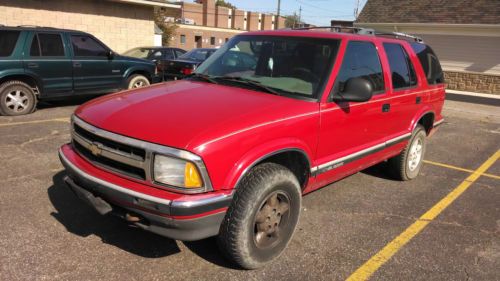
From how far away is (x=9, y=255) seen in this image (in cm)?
331

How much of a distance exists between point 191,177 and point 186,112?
0.62 meters

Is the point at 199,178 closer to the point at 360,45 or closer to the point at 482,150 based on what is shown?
the point at 360,45

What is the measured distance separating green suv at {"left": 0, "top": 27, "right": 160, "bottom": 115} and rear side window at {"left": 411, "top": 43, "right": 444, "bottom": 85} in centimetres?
693

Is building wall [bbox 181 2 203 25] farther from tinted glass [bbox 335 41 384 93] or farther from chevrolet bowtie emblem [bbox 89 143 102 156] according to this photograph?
chevrolet bowtie emblem [bbox 89 143 102 156]

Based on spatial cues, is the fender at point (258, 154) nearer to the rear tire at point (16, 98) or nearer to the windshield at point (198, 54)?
the rear tire at point (16, 98)

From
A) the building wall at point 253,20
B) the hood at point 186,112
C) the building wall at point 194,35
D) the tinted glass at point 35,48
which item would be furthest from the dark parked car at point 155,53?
the building wall at point 253,20

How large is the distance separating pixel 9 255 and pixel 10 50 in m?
6.29

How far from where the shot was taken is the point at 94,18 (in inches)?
651

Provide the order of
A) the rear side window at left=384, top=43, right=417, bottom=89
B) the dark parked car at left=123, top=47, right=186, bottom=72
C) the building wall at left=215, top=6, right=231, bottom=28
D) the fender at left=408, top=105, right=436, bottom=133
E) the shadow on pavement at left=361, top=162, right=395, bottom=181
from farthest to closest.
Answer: the building wall at left=215, top=6, right=231, bottom=28 → the dark parked car at left=123, top=47, right=186, bottom=72 → the shadow on pavement at left=361, top=162, right=395, bottom=181 → the fender at left=408, top=105, right=436, bottom=133 → the rear side window at left=384, top=43, right=417, bottom=89

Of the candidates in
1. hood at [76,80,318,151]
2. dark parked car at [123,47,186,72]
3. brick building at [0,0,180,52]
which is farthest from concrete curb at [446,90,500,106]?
hood at [76,80,318,151]

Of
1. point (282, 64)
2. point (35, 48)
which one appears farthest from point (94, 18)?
point (282, 64)

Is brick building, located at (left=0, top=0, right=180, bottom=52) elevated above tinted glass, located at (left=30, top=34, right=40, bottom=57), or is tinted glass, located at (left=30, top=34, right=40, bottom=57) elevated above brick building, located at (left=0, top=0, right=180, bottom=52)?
brick building, located at (left=0, top=0, right=180, bottom=52)

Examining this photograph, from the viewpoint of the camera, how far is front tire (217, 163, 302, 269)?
302 cm

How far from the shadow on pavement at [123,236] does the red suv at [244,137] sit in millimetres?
463
